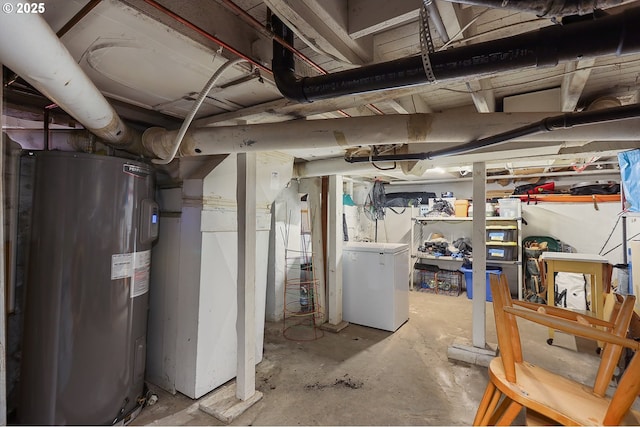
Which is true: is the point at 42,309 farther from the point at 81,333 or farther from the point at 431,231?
the point at 431,231

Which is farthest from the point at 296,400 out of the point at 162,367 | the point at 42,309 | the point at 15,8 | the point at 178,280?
the point at 15,8

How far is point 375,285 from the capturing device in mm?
3449

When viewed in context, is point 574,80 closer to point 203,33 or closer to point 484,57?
point 484,57

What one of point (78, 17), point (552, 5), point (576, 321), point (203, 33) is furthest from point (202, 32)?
point (576, 321)

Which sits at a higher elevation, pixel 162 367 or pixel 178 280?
pixel 178 280

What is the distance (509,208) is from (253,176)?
4282 millimetres

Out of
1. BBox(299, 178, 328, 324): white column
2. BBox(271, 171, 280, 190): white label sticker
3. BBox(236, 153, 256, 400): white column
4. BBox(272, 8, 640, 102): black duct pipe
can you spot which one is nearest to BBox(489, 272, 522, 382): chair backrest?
BBox(272, 8, 640, 102): black duct pipe

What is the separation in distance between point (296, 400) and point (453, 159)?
7.88 ft

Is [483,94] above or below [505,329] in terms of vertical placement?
above

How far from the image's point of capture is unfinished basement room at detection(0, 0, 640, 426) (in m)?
0.99

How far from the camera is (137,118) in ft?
7.11

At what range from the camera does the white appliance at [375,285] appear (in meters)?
3.36

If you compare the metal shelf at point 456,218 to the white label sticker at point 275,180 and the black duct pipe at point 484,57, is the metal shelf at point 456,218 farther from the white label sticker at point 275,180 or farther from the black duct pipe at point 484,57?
the black duct pipe at point 484,57

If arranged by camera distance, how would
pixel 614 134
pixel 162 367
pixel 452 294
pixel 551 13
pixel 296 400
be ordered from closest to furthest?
pixel 551 13 < pixel 614 134 < pixel 296 400 < pixel 162 367 < pixel 452 294
